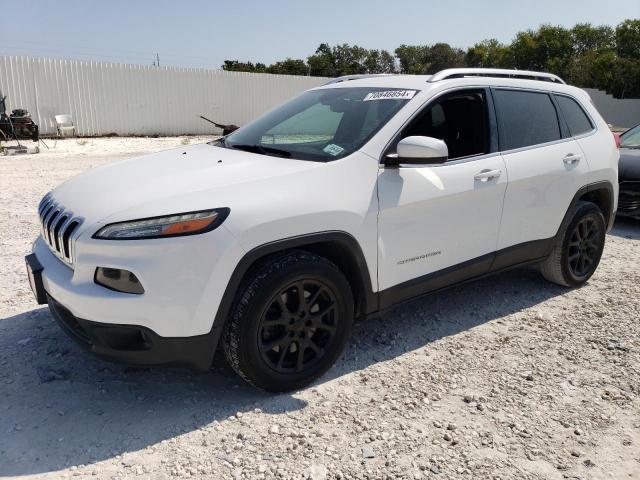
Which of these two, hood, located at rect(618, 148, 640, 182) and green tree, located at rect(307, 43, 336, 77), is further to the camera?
green tree, located at rect(307, 43, 336, 77)

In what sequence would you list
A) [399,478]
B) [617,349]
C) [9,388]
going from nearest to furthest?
1. [399,478]
2. [9,388]
3. [617,349]

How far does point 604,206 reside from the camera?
4.89 meters

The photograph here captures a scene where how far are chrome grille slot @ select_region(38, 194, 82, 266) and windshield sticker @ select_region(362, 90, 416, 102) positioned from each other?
1972 millimetres

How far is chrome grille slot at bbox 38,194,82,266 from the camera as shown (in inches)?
107

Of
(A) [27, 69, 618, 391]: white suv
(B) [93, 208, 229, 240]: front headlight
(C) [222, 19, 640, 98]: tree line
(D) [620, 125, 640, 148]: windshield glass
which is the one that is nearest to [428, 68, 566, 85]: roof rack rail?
(A) [27, 69, 618, 391]: white suv

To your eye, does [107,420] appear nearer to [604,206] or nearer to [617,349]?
[617,349]

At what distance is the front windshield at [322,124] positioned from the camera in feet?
10.8

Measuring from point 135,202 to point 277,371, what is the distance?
45.0 inches

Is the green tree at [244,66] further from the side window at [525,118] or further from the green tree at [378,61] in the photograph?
the side window at [525,118]

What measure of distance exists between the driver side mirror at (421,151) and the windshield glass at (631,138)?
6.09 m

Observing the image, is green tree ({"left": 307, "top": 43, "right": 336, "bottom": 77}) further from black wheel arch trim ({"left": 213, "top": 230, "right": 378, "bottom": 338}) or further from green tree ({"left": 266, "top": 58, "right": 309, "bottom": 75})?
black wheel arch trim ({"left": 213, "top": 230, "right": 378, "bottom": 338})

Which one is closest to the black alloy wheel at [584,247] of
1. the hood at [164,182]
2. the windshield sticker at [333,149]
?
the windshield sticker at [333,149]

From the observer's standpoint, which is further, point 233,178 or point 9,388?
point 9,388

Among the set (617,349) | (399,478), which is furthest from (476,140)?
(399,478)
